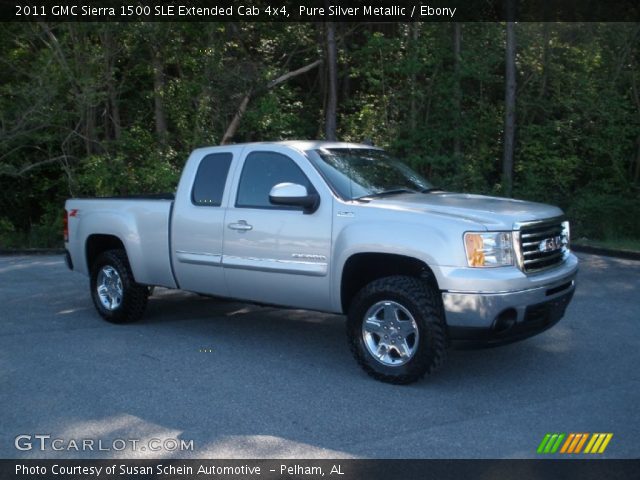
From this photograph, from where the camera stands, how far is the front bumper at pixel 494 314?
5.50 meters

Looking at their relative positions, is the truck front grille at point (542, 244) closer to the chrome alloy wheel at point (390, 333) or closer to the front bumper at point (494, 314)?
the front bumper at point (494, 314)

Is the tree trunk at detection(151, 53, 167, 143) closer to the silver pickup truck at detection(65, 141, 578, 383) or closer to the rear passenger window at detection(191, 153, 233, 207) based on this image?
the silver pickup truck at detection(65, 141, 578, 383)

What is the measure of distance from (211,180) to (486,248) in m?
3.04

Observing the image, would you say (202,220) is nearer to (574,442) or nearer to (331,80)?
(574,442)

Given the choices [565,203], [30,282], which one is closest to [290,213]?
[30,282]

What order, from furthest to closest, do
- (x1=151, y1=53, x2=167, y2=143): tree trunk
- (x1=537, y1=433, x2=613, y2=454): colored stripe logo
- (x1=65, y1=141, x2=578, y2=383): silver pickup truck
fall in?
(x1=151, y1=53, x2=167, y2=143): tree trunk → (x1=65, y1=141, x2=578, y2=383): silver pickup truck → (x1=537, y1=433, x2=613, y2=454): colored stripe logo

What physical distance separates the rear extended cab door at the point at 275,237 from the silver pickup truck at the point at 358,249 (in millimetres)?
12

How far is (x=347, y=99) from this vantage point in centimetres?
2358

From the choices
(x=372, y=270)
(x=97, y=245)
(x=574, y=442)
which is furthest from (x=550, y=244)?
(x=97, y=245)

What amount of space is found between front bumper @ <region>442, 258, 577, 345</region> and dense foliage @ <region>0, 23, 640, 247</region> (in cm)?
1324

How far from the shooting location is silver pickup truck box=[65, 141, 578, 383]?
561 cm

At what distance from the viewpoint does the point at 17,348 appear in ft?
23.5

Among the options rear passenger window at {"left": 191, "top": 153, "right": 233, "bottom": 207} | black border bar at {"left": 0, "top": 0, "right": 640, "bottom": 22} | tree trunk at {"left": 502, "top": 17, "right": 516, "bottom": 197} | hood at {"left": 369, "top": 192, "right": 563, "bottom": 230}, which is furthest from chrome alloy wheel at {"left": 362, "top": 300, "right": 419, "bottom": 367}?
black border bar at {"left": 0, "top": 0, "right": 640, "bottom": 22}

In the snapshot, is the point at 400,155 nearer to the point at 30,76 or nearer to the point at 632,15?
the point at 632,15
